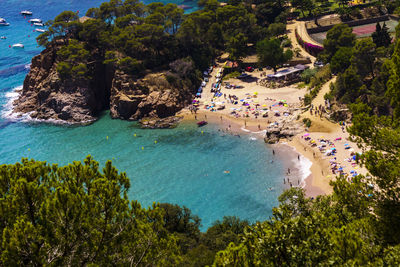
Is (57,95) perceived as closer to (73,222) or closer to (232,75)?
(232,75)

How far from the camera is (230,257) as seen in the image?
15438mm

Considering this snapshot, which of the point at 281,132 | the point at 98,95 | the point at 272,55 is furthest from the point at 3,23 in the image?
the point at 281,132

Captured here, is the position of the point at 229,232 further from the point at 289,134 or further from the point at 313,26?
the point at 313,26

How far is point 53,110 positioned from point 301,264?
239 ft

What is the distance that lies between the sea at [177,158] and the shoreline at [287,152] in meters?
0.50

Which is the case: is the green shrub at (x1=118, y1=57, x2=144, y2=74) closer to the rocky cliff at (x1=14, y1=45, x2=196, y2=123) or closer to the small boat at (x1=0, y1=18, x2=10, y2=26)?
the rocky cliff at (x1=14, y1=45, x2=196, y2=123)

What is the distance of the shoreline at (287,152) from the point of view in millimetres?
48719

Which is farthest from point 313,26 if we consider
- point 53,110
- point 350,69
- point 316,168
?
point 53,110

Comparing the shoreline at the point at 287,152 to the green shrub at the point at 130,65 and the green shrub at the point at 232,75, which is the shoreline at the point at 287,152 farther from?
the green shrub at the point at 232,75

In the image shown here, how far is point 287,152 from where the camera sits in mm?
56469

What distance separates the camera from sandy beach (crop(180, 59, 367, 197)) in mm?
49969

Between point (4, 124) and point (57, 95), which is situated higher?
point (57, 95)

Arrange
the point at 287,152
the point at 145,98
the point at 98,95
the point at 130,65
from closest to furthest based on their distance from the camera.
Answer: the point at 287,152 → the point at 145,98 → the point at 130,65 → the point at 98,95

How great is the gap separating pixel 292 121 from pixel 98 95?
42578mm
